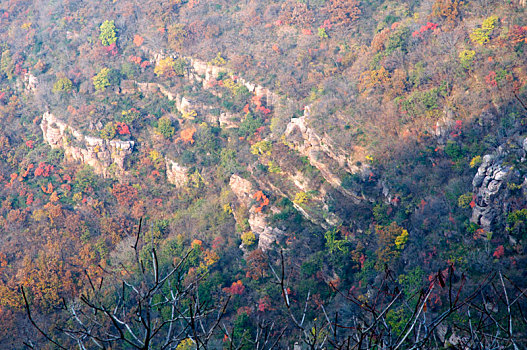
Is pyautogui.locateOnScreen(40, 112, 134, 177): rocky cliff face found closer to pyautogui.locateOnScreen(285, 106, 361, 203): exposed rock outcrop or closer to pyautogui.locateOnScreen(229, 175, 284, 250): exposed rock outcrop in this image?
pyautogui.locateOnScreen(229, 175, 284, 250): exposed rock outcrop

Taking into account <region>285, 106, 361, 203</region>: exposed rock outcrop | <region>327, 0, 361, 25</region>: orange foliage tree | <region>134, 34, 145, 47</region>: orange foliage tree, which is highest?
<region>327, 0, 361, 25</region>: orange foliage tree

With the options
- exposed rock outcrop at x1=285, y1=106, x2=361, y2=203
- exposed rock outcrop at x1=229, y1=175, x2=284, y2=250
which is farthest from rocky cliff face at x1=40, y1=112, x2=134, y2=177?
exposed rock outcrop at x1=285, y1=106, x2=361, y2=203

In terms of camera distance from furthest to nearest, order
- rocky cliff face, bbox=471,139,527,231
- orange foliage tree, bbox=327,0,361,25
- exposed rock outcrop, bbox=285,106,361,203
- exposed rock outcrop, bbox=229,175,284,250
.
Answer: orange foliage tree, bbox=327,0,361,25 → exposed rock outcrop, bbox=285,106,361,203 → exposed rock outcrop, bbox=229,175,284,250 → rocky cliff face, bbox=471,139,527,231

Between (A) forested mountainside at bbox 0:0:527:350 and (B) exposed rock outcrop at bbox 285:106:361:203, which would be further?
(B) exposed rock outcrop at bbox 285:106:361:203

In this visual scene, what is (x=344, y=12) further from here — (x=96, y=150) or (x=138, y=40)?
(x=96, y=150)

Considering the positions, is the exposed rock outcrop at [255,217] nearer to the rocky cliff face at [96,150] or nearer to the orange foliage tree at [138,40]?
the rocky cliff face at [96,150]

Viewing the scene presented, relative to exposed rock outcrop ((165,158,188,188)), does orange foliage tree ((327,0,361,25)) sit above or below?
above

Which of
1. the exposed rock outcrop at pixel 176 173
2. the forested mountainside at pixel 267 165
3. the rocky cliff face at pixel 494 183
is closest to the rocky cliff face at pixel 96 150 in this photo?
the forested mountainside at pixel 267 165
